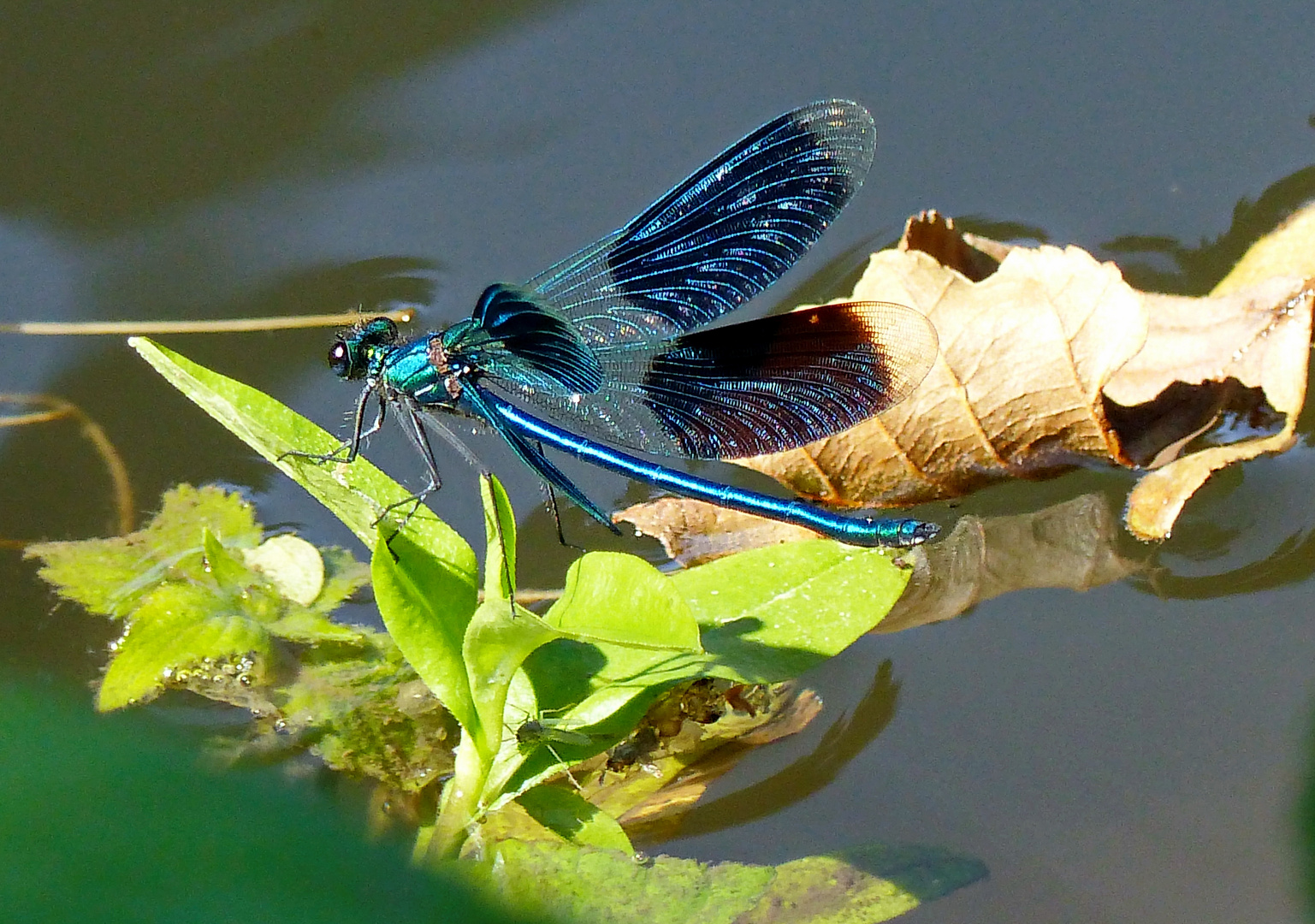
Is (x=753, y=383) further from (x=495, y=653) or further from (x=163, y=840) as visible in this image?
(x=163, y=840)

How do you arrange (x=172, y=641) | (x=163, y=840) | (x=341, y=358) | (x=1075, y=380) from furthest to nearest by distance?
(x=341, y=358), (x=1075, y=380), (x=172, y=641), (x=163, y=840)

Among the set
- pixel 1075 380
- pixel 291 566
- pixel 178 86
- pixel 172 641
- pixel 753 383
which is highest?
pixel 178 86

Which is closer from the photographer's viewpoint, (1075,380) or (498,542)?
(498,542)

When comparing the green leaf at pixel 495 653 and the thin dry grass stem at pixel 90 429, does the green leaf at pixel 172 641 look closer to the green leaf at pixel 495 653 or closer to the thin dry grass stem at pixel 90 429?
the thin dry grass stem at pixel 90 429

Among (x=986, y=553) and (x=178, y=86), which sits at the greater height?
(x=178, y=86)

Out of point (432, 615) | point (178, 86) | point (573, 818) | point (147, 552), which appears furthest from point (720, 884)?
point (178, 86)

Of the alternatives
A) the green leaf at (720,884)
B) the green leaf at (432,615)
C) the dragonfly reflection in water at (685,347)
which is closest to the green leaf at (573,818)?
the green leaf at (720,884)
